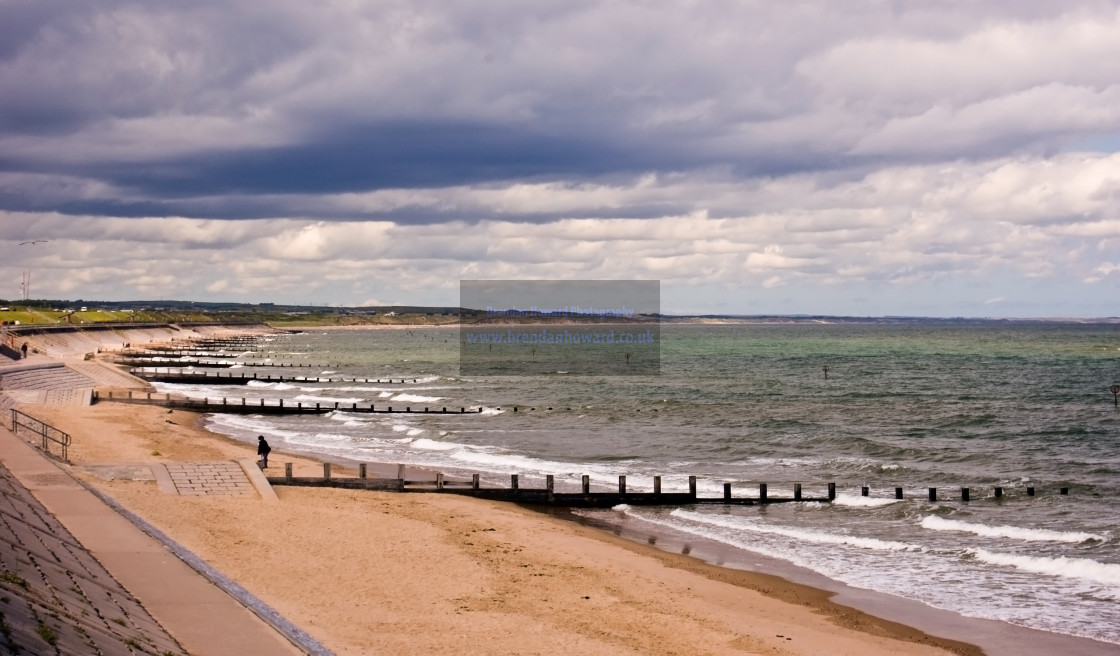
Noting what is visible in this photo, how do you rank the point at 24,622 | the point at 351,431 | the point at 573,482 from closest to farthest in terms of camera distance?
1. the point at 24,622
2. the point at 573,482
3. the point at 351,431

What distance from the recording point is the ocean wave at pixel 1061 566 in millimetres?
23406

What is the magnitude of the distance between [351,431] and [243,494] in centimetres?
2672

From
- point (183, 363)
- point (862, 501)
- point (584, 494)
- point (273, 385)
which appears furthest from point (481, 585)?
point (183, 363)

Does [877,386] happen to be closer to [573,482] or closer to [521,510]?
[573,482]

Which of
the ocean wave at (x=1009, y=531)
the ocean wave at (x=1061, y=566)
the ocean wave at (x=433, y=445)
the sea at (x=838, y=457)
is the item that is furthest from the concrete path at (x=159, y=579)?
the ocean wave at (x=433, y=445)

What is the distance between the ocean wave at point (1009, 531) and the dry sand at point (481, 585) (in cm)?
837

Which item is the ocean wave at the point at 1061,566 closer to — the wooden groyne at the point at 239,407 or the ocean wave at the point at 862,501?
the ocean wave at the point at 862,501

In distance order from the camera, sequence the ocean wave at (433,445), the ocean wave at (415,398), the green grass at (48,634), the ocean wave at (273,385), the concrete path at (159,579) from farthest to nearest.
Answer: the ocean wave at (273,385)
the ocean wave at (415,398)
the ocean wave at (433,445)
the concrete path at (159,579)
the green grass at (48,634)

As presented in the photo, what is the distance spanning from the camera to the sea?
24547 mm

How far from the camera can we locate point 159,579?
17344 mm


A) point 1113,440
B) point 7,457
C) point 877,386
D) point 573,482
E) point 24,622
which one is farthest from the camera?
point 877,386

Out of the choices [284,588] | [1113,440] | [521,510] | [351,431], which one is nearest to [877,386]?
[1113,440]

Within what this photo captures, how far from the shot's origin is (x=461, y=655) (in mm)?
16672

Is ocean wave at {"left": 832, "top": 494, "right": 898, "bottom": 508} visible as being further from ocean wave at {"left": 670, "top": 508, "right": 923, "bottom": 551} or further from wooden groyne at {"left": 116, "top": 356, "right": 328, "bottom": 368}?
wooden groyne at {"left": 116, "top": 356, "right": 328, "bottom": 368}
